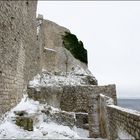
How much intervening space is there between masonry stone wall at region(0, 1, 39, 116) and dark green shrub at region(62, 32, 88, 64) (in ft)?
42.6

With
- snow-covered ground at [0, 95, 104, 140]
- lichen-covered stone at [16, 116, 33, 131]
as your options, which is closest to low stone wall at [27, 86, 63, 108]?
snow-covered ground at [0, 95, 104, 140]

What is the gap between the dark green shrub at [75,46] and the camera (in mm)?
27314

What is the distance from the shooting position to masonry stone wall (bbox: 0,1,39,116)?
912 centimetres

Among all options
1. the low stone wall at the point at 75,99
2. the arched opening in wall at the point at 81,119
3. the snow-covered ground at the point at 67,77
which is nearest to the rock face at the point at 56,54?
the snow-covered ground at the point at 67,77

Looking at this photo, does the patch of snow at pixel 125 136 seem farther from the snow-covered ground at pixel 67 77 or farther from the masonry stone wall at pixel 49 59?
the masonry stone wall at pixel 49 59

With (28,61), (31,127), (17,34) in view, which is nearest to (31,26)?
(28,61)

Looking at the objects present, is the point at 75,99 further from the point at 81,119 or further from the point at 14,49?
the point at 14,49

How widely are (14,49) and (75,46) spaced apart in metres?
17.6

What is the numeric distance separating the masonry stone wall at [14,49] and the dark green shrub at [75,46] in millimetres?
12979

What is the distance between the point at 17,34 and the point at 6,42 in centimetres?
178

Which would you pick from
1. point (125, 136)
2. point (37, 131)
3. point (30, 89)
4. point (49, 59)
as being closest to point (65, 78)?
point (49, 59)

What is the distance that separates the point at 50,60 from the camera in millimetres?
24016

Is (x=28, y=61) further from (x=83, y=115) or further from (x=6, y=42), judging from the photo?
(x=83, y=115)

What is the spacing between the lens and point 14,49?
34.7 ft
